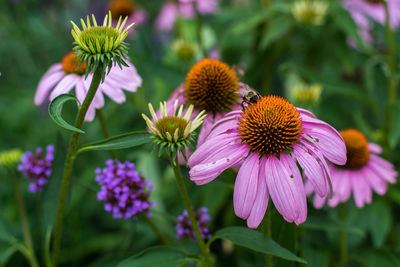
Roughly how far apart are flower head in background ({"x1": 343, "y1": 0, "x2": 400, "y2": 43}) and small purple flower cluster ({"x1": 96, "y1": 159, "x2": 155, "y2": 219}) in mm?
1354

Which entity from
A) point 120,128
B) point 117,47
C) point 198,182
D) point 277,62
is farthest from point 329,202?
point 120,128

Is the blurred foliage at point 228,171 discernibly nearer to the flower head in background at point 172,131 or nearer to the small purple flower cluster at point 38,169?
the small purple flower cluster at point 38,169

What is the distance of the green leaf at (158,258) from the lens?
72cm

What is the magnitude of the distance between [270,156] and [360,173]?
0.45 metres

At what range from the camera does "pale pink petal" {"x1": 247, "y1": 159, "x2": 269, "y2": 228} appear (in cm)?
64

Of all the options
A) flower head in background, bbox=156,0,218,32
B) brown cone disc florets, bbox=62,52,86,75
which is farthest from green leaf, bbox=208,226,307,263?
flower head in background, bbox=156,0,218,32

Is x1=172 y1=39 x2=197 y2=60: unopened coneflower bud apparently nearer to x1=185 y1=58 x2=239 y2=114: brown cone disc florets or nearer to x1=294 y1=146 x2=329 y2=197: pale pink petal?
x1=185 y1=58 x2=239 y2=114: brown cone disc florets

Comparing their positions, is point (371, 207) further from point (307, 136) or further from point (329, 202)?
point (307, 136)

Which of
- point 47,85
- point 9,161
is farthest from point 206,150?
point 9,161

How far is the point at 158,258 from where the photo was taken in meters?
0.74

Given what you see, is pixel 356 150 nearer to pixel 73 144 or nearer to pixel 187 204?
pixel 187 204

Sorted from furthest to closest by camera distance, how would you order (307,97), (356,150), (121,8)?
(121,8) < (307,97) < (356,150)

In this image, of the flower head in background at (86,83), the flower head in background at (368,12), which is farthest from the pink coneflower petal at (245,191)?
the flower head in background at (368,12)

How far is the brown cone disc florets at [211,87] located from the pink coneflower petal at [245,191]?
0.27 meters
